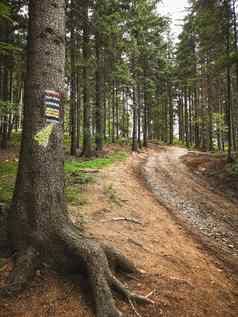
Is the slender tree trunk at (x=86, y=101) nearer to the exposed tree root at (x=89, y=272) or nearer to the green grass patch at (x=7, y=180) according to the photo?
the green grass patch at (x=7, y=180)

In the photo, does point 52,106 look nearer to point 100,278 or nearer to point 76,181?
point 100,278

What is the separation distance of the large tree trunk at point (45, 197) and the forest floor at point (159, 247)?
23 centimetres

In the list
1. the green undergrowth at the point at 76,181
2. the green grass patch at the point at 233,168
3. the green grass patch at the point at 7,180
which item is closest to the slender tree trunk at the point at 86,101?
the green undergrowth at the point at 76,181

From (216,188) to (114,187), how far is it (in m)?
5.30

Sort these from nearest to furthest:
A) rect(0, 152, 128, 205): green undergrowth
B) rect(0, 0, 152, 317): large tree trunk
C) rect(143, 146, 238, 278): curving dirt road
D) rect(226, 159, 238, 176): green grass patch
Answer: rect(0, 0, 152, 317): large tree trunk
rect(143, 146, 238, 278): curving dirt road
rect(0, 152, 128, 205): green undergrowth
rect(226, 159, 238, 176): green grass patch

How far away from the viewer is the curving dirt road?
20.7ft

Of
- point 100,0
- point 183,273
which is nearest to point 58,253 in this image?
point 183,273

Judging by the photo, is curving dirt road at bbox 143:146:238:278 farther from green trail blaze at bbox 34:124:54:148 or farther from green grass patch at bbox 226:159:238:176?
green trail blaze at bbox 34:124:54:148

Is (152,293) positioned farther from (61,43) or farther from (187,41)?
(187,41)

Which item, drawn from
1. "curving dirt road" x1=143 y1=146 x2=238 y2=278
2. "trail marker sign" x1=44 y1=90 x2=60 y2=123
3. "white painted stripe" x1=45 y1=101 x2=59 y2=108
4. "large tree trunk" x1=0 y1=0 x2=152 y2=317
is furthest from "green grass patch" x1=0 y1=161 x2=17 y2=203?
"curving dirt road" x1=143 y1=146 x2=238 y2=278

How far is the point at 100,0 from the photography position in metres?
13.2

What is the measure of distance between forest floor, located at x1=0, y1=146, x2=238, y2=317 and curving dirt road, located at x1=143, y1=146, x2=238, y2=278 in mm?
28

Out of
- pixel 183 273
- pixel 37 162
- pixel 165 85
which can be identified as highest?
pixel 165 85

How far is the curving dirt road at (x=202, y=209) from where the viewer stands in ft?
20.7
